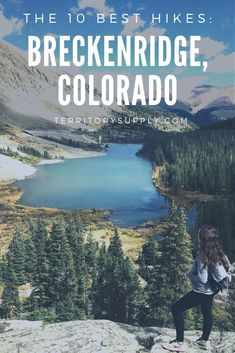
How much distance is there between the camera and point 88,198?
118188 millimetres

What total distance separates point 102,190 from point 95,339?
4433 inches

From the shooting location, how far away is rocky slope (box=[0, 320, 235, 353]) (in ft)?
50.8

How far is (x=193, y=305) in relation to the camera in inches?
554

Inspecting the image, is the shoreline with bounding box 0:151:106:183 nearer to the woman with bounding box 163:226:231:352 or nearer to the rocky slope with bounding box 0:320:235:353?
the rocky slope with bounding box 0:320:235:353

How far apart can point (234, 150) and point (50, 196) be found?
65324 mm

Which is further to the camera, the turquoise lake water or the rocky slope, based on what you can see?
the turquoise lake water

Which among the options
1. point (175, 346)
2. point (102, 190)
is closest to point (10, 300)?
point (175, 346)

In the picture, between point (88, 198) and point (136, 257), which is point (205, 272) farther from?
point (88, 198)

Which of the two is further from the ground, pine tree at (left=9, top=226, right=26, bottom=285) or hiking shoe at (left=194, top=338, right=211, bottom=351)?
hiking shoe at (left=194, top=338, right=211, bottom=351)

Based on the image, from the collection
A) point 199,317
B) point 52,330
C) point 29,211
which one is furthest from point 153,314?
point 29,211

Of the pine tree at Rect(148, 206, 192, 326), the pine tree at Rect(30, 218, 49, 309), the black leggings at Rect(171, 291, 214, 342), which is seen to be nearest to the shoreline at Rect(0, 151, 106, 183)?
the pine tree at Rect(30, 218, 49, 309)

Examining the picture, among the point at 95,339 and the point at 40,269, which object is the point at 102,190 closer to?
the point at 40,269

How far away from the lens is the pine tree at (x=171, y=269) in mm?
35781

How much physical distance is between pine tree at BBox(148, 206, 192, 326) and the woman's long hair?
2196cm
